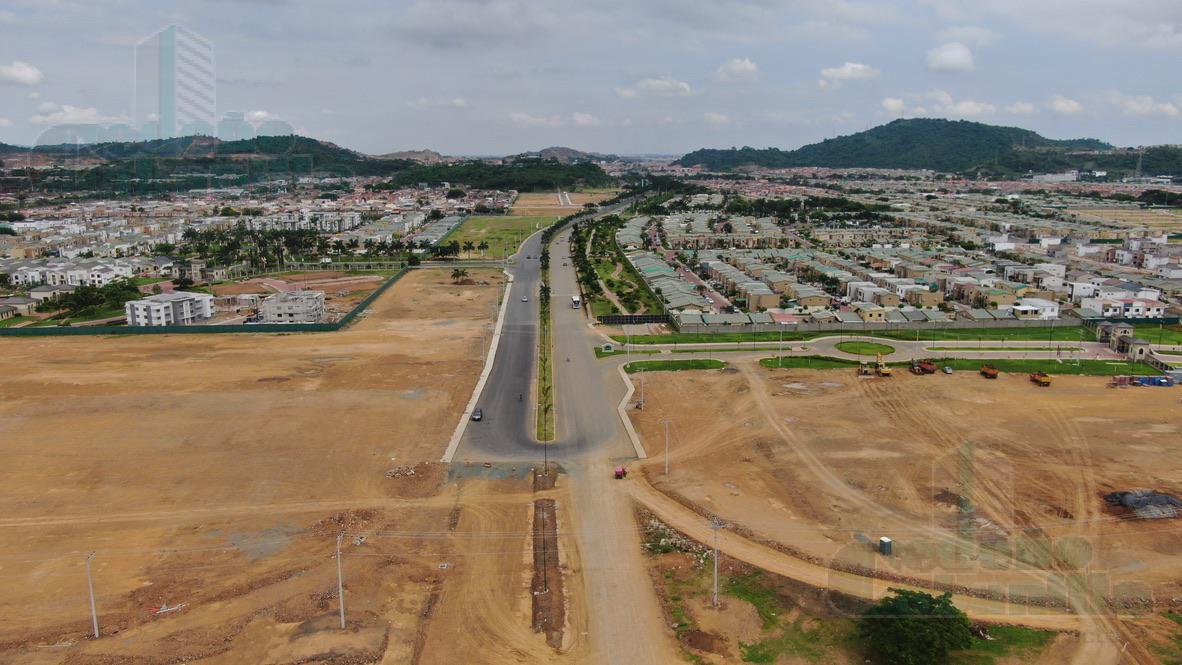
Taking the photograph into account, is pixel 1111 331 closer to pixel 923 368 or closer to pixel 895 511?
pixel 923 368

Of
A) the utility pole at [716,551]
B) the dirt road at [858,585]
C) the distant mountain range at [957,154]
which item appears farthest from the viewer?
the distant mountain range at [957,154]

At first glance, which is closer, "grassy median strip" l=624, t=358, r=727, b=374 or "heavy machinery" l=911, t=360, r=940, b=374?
"heavy machinery" l=911, t=360, r=940, b=374

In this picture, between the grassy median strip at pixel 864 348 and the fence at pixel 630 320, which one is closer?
the grassy median strip at pixel 864 348

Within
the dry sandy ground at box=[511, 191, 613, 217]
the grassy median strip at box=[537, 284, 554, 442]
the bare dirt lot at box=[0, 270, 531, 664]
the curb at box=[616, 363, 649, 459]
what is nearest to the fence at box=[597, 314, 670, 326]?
the grassy median strip at box=[537, 284, 554, 442]

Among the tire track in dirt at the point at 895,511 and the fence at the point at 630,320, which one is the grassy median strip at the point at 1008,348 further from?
the fence at the point at 630,320

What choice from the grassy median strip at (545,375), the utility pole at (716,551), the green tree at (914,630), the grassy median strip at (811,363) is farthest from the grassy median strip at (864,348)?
the green tree at (914,630)

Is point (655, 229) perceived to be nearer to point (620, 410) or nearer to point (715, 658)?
point (620, 410)

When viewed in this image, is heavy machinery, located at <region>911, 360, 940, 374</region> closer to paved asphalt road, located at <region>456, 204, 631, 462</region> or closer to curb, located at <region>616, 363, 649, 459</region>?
curb, located at <region>616, 363, 649, 459</region>

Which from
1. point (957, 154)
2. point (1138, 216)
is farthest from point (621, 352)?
point (957, 154)
